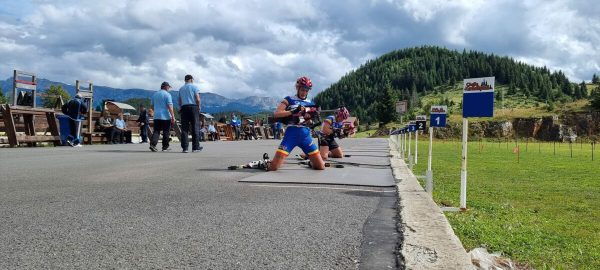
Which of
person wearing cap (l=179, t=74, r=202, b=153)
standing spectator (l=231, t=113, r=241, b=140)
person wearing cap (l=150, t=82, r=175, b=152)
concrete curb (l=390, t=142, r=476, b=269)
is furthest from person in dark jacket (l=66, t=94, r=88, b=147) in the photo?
standing spectator (l=231, t=113, r=241, b=140)

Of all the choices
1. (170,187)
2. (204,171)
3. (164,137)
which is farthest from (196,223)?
(164,137)

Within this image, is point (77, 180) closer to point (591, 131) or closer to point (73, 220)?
point (73, 220)

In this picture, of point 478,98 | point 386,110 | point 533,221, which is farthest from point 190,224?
point 386,110

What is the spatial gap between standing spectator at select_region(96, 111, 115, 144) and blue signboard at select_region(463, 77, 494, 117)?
1889 centimetres

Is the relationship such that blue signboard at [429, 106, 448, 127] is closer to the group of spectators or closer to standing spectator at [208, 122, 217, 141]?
the group of spectators

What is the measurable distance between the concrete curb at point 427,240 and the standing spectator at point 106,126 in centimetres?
1889

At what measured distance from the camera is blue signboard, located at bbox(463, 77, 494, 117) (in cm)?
588

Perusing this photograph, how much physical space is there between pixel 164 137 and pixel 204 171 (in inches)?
281

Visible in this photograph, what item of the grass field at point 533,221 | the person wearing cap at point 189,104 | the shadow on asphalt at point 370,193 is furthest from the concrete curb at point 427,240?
the person wearing cap at point 189,104

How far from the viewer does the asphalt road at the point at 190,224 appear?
3.06m

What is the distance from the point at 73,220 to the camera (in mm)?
4152

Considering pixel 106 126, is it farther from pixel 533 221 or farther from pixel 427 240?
pixel 427 240

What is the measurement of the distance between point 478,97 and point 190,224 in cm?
375

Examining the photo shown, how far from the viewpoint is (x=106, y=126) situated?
21875mm
